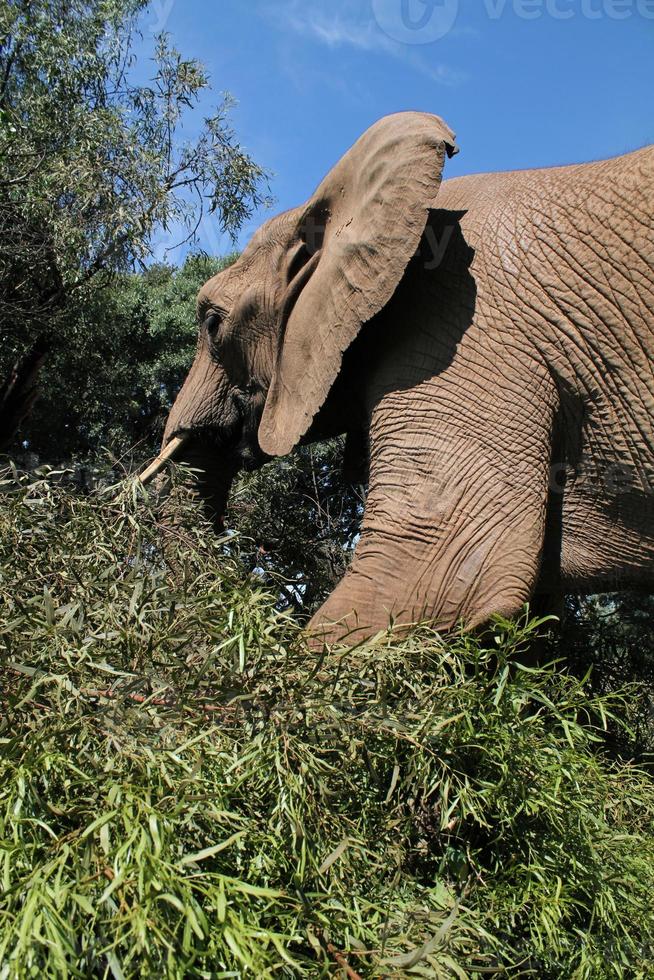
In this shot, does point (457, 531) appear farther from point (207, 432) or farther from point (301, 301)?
point (207, 432)

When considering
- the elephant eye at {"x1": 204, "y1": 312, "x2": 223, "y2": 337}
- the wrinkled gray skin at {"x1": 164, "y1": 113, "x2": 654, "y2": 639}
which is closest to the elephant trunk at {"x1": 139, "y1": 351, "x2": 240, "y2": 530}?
the elephant eye at {"x1": 204, "y1": 312, "x2": 223, "y2": 337}

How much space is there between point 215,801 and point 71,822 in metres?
0.29

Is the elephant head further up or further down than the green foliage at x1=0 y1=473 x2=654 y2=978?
further up

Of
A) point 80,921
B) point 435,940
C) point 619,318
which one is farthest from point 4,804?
point 619,318

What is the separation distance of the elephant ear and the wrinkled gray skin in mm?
10

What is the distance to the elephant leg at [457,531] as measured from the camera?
332 centimetres

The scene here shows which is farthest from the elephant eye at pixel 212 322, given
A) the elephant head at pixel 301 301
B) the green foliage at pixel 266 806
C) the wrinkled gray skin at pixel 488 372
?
the green foliage at pixel 266 806

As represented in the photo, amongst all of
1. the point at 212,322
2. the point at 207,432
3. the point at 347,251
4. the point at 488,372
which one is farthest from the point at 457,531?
the point at 212,322

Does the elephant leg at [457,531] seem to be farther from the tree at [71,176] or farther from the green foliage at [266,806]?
the tree at [71,176]

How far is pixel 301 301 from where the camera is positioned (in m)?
4.04

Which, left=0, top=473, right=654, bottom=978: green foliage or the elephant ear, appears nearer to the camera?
left=0, top=473, right=654, bottom=978: green foliage

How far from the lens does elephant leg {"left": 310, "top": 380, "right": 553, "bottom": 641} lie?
10.9 feet

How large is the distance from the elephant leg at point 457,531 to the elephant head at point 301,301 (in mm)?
620

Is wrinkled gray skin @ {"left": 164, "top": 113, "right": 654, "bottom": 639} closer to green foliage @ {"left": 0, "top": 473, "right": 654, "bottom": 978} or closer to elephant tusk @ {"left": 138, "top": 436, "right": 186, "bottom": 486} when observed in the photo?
green foliage @ {"left": 0, "top": 473, "right": 654, "bottom": 978}
